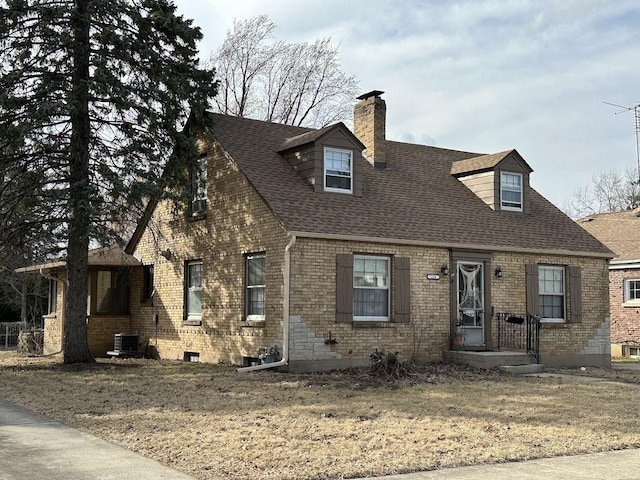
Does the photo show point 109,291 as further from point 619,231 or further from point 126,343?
point 619,231

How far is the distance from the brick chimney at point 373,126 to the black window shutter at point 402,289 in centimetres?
427

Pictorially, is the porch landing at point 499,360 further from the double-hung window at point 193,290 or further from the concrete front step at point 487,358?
the double-hung window at point 193,290

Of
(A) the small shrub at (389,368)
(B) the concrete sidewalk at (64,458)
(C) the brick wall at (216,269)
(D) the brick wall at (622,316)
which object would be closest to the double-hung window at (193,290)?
(C) the brick wall at (216,269)

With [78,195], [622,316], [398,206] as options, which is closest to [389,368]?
[398,206]

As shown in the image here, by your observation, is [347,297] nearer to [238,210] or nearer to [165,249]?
[238,210]

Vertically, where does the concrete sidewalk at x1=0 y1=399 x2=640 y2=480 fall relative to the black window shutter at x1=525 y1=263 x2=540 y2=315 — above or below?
below

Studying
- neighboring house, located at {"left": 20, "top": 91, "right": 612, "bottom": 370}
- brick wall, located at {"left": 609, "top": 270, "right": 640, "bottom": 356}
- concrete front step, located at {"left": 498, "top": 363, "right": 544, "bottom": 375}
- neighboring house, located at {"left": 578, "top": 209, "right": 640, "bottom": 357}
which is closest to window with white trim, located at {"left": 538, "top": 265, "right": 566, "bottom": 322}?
neighboring house, located at {"left": 20, "top": 91, "right": 612, "bottom": 370}

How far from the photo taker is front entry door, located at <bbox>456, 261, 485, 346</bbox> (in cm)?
1861

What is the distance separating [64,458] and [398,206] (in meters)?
12.4

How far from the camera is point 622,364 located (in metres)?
22.0

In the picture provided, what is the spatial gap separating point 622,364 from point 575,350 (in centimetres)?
292

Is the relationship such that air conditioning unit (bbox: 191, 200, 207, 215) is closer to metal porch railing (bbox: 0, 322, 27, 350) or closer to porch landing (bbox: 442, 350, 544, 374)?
porch landing (bbox: 442, 350, 544, 374)

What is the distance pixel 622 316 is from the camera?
25562 millimetres

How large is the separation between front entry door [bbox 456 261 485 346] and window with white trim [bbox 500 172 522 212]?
3055 millimetres
